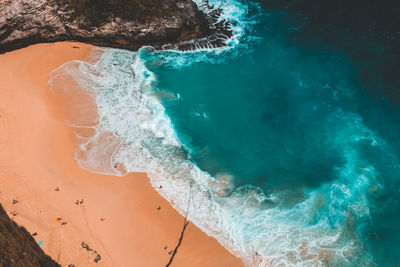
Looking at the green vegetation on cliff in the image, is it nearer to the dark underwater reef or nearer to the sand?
the sand

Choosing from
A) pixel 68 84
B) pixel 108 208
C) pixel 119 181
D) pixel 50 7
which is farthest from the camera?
pixel 50 7

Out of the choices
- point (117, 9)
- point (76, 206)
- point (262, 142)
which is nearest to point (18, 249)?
point (76, 206)

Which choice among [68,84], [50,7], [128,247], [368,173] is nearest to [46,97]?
[68,84]

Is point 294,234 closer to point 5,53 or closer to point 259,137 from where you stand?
point 259,137

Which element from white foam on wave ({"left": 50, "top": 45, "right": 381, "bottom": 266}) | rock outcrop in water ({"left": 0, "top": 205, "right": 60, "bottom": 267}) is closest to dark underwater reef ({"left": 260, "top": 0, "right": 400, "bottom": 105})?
white foam on wave ({"left": 50, "top": 45, "right": 381, "bottom": 266})

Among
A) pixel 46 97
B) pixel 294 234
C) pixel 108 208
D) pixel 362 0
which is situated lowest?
pixel 294 234

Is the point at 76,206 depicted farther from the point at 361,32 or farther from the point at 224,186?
the point at 361,32
